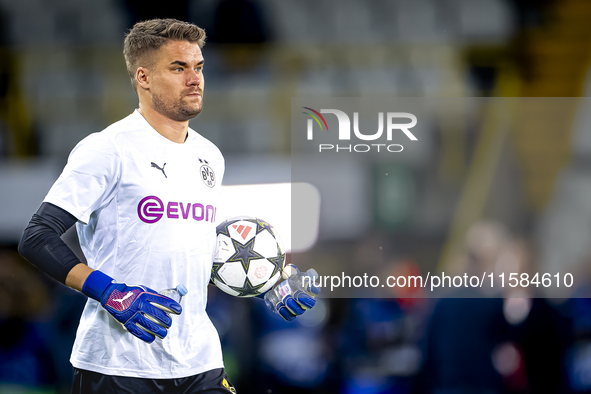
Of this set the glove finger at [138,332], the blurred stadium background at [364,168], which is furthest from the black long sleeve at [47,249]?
the blurred stadium background at [364,168]

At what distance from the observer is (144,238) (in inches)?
76.8

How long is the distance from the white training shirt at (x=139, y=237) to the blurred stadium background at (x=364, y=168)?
2.33 metres

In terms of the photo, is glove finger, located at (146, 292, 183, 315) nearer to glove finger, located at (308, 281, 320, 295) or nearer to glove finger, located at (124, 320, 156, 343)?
glove finger, located at (124, 320, 156, 343)

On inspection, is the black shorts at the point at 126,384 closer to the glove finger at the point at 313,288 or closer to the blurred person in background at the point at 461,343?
the glove finger at the point at 313,288

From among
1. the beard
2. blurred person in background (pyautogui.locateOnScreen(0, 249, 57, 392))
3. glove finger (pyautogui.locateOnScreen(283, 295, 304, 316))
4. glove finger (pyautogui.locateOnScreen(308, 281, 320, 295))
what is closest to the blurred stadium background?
blurred person in background (pyautogui.locateOnScreen(0, 249, 57, 392))

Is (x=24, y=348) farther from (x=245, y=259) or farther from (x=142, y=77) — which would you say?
(x=142, y=77)

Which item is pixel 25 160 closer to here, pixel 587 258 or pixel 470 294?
pixel 470 294

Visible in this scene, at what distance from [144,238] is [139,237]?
0.02 m

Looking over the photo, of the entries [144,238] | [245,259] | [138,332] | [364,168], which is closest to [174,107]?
[144,238]

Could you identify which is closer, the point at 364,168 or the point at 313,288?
the point at 313,288

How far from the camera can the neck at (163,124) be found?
2164mm

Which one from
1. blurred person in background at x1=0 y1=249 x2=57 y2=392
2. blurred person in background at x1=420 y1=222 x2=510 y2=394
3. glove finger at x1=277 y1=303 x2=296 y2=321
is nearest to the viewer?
glove finger at x1=277 y1=303 x2=296 y2=321

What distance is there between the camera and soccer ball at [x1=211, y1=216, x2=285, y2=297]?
2.24m

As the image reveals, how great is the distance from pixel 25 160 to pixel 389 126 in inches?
138
